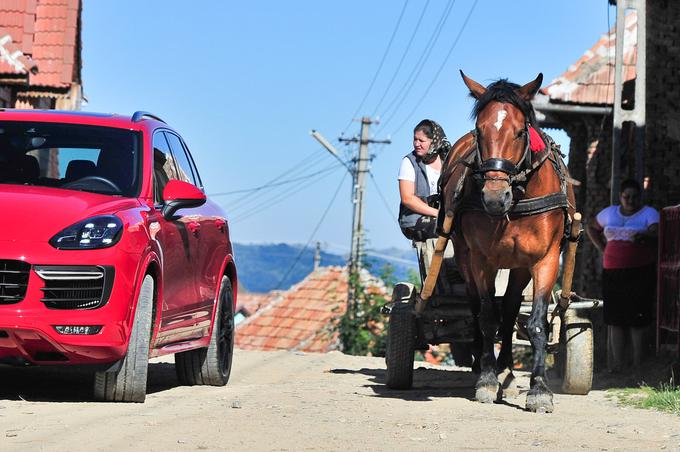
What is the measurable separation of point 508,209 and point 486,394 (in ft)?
5.07

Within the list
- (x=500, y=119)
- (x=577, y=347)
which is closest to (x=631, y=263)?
(x=577, y=347)

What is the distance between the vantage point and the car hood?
318 inches

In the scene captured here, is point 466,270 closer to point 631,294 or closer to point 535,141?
point 535,141

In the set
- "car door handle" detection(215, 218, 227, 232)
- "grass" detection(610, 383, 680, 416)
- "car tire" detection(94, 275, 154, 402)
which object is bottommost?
"grass" detection(610, 383, 680, 416)

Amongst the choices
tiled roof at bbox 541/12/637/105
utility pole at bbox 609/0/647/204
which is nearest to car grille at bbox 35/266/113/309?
utility pole at bbox 609/0/647/204

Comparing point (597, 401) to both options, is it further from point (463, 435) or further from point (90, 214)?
point (90, 214)

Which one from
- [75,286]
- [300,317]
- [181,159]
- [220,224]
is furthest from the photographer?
[300,317]

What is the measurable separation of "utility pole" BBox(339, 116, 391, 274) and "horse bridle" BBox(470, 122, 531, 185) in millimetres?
21478

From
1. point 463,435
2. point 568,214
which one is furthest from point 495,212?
point 463,435

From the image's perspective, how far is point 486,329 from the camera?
10148 mm

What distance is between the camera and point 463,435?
752 centimetres

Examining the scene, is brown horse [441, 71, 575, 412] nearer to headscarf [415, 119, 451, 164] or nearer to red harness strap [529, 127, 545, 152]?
red harness strap [529, 127, 545, 152]

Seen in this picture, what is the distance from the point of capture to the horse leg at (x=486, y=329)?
9.80 meters

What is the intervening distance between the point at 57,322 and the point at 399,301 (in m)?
4.13
